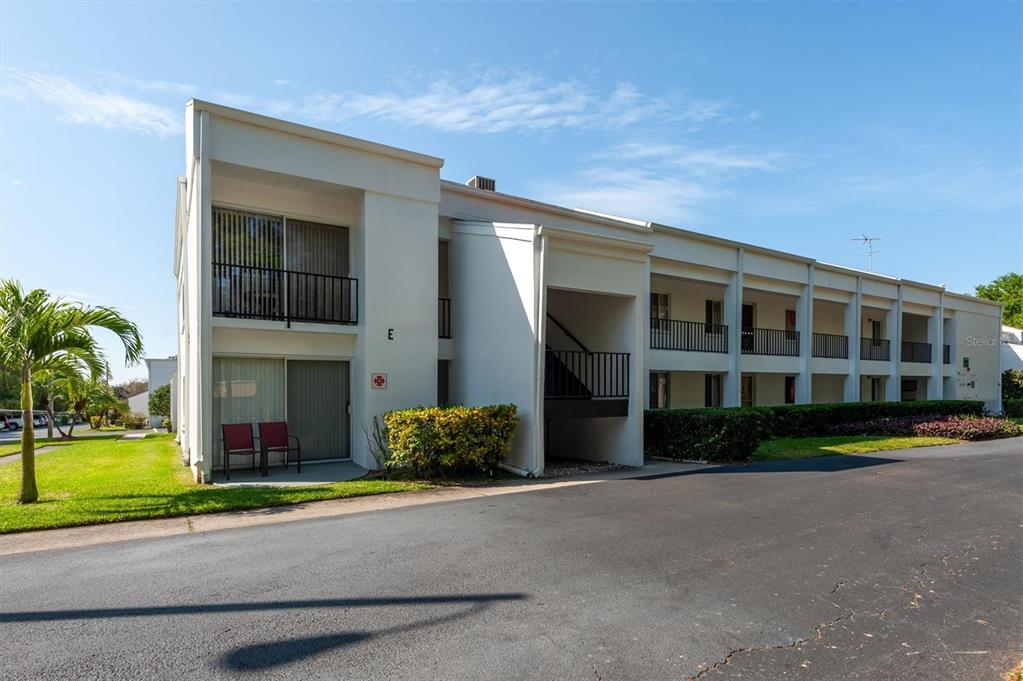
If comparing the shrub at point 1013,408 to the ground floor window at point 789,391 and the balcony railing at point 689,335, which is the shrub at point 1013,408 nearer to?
the ground floor window at point 789,391

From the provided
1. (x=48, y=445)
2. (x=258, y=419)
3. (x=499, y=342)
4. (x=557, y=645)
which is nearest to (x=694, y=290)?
(x=499, y=342)

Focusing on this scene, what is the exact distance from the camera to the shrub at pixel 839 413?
18.8 m

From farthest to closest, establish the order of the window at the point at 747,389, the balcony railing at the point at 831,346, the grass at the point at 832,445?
the balcony railing at the point at 831,346 → the window at the point at 747,389 → the grass at the point at 832,445

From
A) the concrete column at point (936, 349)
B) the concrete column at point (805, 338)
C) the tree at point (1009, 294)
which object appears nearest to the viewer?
the concrete column at point (805, 338)

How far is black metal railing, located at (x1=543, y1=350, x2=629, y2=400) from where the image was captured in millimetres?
12781

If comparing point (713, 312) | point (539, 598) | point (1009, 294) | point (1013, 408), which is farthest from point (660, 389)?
point (1009, 294)

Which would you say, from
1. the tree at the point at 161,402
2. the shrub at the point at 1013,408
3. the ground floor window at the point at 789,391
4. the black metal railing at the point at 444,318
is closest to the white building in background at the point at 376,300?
the black metal railing at the point at 444,318

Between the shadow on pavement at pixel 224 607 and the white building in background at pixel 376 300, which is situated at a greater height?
the white building in background at pixel 376 300

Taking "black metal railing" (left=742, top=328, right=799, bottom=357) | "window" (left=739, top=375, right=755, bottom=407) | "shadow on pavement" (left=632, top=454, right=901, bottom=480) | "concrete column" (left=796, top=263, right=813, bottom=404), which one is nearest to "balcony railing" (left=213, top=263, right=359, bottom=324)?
"shadow on pavement" (left=632, top=454, right=901, bottom=480)

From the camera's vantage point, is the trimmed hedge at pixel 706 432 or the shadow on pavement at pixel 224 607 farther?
the trimmed hedge at pixel 706 432

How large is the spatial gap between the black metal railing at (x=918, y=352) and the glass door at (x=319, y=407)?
26.4 m

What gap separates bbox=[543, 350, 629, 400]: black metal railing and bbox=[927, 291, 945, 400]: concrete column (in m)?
22.3

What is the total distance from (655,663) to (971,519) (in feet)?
21.3

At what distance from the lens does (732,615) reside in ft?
15.1
